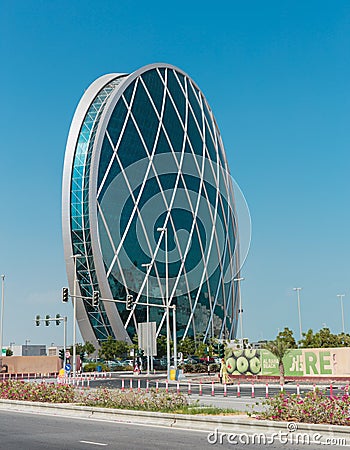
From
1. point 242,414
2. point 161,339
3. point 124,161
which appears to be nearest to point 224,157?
point 124,161

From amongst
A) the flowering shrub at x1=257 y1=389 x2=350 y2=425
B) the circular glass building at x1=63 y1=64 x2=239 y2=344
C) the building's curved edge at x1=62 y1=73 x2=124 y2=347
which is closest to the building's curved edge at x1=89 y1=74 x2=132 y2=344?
the circular glass building at x1=63 y1=64 x2=239 y2=344

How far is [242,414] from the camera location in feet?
61.1

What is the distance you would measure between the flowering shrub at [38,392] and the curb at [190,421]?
2.46ft

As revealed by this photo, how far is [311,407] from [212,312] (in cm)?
8427

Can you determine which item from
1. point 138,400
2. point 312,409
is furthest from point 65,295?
point 312,409

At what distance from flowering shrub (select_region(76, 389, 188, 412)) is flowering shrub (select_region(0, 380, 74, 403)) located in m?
1.34

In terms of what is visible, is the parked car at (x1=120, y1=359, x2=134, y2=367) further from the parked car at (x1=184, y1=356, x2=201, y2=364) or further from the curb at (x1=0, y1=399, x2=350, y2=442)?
the curb at (x1=0, y1=399, x2=350, y2=442)

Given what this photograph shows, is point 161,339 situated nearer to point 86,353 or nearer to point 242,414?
point 86,353

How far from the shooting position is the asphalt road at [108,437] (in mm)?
13125

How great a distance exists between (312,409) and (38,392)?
1238 centimetres

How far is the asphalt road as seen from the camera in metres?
13.1

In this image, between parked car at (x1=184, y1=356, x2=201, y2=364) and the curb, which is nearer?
the curb

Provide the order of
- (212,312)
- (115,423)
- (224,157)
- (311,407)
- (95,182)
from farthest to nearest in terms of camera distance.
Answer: (224,157) < (212,312) < (95,182) < (115,423) < (311,407)

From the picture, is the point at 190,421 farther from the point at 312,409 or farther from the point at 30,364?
the point at 30,364
